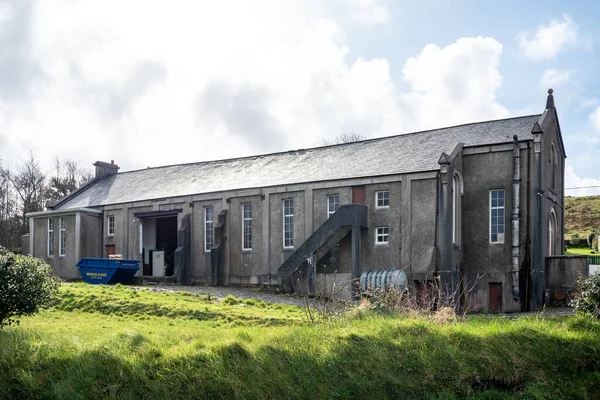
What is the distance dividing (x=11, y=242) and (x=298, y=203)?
40218 mm

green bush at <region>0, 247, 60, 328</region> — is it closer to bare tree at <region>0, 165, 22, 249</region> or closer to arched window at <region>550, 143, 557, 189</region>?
arched window at <region>550, 143, 557, 189</region>

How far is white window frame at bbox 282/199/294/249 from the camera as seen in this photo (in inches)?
1266

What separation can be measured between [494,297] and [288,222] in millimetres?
10841

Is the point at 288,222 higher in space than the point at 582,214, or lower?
lower

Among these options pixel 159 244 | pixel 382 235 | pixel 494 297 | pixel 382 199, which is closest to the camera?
pixel 494 297

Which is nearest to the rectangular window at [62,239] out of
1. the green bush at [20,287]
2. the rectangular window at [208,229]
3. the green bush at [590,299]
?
the rectangular window at [208,229]

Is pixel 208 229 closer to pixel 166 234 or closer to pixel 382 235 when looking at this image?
pixel 166 234

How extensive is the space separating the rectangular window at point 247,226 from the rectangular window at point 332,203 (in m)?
5.20

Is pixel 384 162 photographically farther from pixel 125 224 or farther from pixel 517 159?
pixel 125 224

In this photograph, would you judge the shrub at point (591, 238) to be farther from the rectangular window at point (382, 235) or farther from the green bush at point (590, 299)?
the green bush at point (590, 299)

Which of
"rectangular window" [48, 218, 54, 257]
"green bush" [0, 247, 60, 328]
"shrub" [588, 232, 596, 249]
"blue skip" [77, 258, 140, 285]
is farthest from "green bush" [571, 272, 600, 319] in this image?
"shrub" [588, 232, 596, 249]

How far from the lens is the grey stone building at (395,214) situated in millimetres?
27500

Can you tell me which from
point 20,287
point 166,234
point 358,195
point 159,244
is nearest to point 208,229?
point 159,244

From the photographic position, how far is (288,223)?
32344mm
